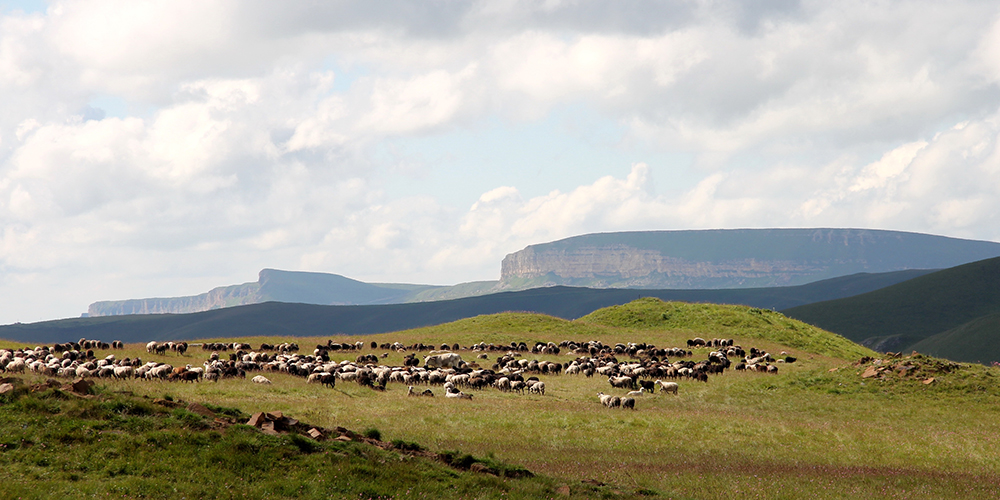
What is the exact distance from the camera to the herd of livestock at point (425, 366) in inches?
1331

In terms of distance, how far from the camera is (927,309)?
181 metres

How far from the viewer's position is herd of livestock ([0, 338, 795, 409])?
3381 cm

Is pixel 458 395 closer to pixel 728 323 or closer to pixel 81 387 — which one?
pixel 81 387

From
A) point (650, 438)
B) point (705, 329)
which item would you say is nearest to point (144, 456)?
point (650, 438)

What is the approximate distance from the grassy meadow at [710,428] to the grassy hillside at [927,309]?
138m

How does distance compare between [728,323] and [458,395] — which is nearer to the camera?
[458,395]

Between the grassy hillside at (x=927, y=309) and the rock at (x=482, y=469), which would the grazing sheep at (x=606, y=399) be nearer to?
the rock at (x=482, y=469)

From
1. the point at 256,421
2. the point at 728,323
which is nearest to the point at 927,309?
the point at 728,323

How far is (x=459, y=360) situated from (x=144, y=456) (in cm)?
3300

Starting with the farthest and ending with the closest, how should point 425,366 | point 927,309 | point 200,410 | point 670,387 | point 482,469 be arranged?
point 927,309 → point 425,366 → point 670,387 → point 200,410 → point 482,469

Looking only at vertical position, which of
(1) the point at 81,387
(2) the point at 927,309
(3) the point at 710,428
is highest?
(1) the point at 81,387

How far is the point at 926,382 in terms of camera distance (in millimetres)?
38031

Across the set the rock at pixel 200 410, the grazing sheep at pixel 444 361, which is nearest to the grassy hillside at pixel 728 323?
the grazing sheep at pixel 444 361

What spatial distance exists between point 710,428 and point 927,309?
18666 centimetres
